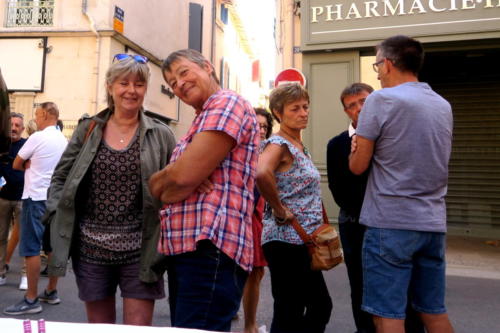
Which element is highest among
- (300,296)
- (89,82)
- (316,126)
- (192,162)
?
(89,82)

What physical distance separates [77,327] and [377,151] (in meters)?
1.60

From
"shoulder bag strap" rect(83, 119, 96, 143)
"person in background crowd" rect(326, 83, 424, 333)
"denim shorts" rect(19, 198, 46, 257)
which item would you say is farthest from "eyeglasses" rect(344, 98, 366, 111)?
"denim shorts" rect(19, 198, 46, 257)

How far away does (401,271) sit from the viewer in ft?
6.64

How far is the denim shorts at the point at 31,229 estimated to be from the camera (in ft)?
13.0

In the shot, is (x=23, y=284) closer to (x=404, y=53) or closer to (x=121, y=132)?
(x=121, y=132)

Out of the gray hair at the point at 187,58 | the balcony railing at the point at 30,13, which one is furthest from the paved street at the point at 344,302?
the balcony railing at the point at 30,13

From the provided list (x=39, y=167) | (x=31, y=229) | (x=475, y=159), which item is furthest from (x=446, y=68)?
(x=31, y=229)

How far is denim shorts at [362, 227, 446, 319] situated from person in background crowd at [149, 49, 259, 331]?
0.74 m

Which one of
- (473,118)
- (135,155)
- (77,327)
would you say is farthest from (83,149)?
(473,118)

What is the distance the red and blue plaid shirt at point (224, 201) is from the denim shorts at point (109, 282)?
1.45 ft

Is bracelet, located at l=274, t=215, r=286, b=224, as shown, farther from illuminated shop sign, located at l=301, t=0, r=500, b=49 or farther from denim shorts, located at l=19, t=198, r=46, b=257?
illuminated shop sign, located at l=301, t=0, r=500, b=49

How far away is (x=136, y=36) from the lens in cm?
1501

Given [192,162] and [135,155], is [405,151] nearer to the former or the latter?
[192,162]

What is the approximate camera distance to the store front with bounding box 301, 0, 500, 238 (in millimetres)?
7172
